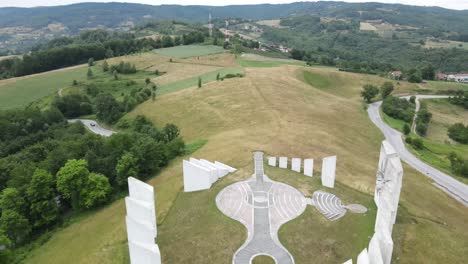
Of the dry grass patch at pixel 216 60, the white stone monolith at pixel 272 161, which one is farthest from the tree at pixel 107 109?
the white stone monolith at pixel 272 161

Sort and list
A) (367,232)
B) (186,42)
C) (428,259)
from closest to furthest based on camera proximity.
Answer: (428,259), (367,232), (186,42)

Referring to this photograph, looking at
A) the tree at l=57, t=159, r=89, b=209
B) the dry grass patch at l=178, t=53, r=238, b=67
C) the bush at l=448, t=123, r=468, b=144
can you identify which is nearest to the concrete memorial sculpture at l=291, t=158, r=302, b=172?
the tree at l=57, t=159, r=89, b=209

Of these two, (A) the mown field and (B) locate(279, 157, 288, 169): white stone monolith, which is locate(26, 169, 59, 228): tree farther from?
(B) locate(279, 157, 288, 169): white stone monolith

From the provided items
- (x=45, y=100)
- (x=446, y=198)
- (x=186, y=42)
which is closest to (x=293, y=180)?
(x=446, y=198)

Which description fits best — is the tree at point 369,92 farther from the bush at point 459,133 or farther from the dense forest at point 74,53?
the dense forest at point 74,53

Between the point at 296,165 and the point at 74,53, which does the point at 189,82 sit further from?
the point at 74,53

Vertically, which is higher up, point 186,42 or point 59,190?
point 186,42

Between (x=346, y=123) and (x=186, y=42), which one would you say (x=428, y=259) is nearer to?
(x=346, y=123)

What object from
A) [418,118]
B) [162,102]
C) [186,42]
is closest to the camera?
[418,118]
